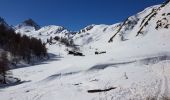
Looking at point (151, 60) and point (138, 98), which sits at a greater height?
point (151, 60)

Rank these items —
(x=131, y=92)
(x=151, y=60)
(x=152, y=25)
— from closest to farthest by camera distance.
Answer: (x=131, y=92) < (x=151, y=60) < (x=152, y=25)

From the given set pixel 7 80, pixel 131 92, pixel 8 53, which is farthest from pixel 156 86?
pixel 8 53

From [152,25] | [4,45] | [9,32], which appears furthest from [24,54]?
[152,25]

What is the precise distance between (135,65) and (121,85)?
63.2ft

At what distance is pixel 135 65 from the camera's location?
53938mm

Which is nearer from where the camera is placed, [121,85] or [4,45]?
[121,85]

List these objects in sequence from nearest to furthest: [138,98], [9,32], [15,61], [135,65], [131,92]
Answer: [138,98], [131,92], [135,65], [15,61], [9,32]

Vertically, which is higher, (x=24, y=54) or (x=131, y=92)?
(x=24, y=54)

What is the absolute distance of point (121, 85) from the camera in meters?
35.6

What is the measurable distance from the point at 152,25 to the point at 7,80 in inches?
4975

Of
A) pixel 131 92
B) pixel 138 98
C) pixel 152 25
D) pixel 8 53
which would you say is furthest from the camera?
pixel 152 25

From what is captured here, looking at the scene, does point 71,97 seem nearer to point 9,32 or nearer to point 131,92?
point 131,92

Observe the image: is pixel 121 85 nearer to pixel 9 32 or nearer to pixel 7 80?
pixel 7 80

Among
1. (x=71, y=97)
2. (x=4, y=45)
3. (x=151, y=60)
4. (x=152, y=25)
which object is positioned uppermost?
(x=152, y=25)
